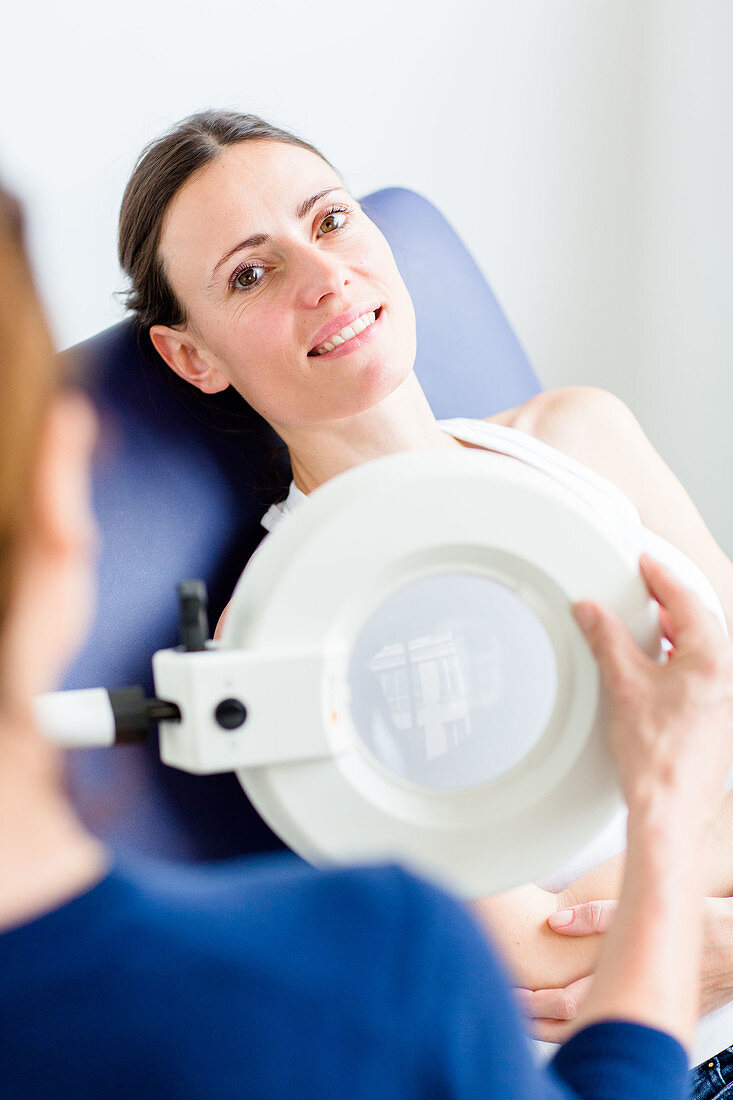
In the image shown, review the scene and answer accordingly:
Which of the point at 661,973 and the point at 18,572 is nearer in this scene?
the point at 18,572

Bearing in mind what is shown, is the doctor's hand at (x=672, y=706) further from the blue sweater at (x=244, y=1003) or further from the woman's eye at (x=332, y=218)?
the woman's eye at (x=332, y=218)

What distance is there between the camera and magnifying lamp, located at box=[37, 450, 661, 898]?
84cm

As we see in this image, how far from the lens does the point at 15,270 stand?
1.53 ft

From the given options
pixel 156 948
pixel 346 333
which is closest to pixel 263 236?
pixel 346 333

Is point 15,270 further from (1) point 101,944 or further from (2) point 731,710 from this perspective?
(2) point 731,710

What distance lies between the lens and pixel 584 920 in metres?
1.13

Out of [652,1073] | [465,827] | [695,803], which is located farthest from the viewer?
[465,827]

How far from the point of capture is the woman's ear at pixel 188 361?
1.43 meters

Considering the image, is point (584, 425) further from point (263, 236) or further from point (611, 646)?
point (611, 646)

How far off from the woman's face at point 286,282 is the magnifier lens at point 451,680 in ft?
1.69

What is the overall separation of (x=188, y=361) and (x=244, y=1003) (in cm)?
110

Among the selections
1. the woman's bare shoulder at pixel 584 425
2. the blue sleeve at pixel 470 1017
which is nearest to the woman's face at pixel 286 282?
the woman's bare shoulder at pixel 584 425

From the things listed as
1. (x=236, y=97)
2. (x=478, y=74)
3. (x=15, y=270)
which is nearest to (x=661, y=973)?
(x=15, y=270)

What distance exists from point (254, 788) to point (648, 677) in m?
0.33
